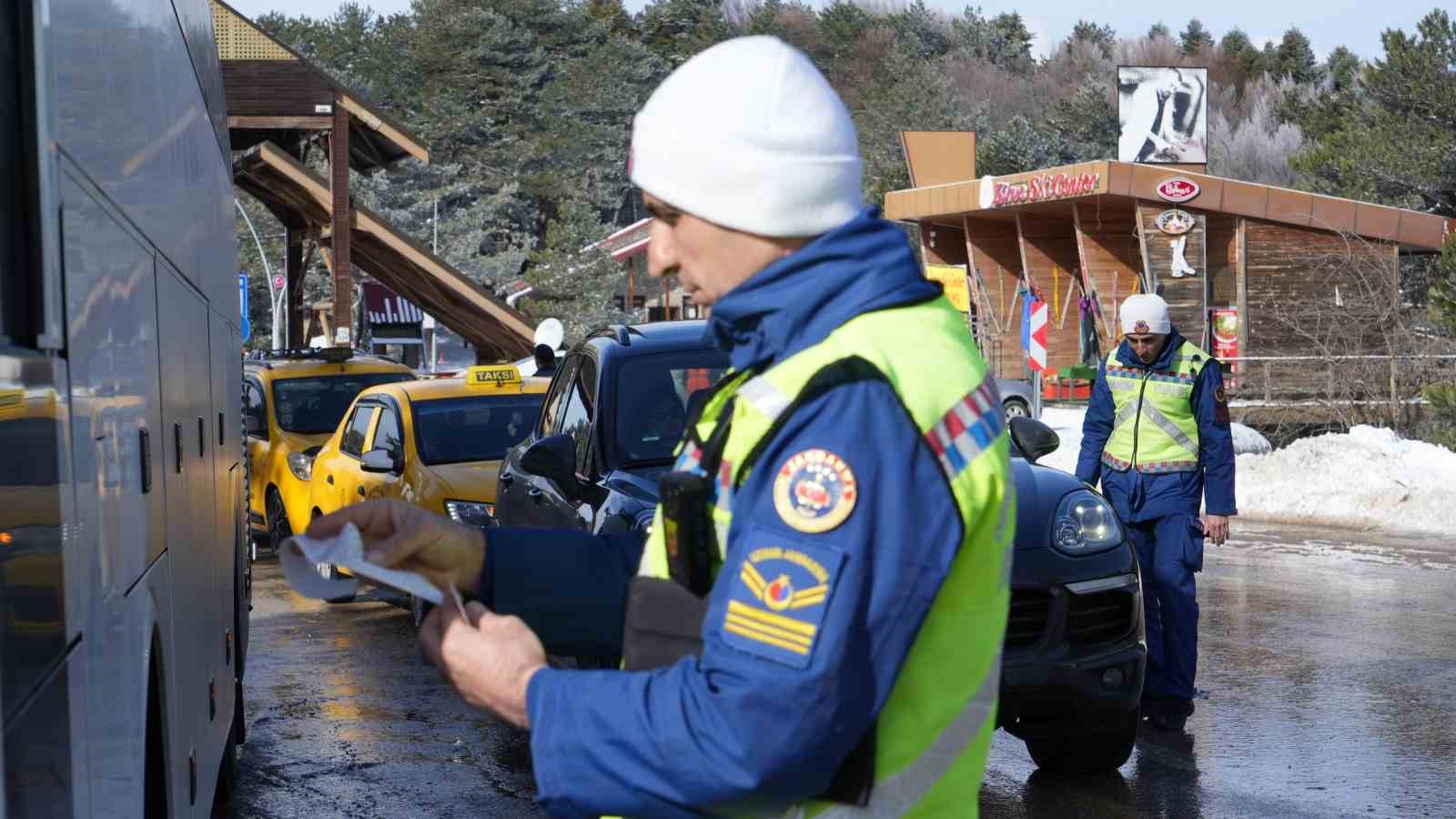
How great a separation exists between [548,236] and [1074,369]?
99.6ft

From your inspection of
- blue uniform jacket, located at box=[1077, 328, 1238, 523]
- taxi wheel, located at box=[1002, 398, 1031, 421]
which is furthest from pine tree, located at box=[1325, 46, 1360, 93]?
blue uniform jacket, located at box=[1077, 328, 1238, 523]

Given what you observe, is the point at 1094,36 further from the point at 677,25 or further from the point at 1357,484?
the point at 1357,484

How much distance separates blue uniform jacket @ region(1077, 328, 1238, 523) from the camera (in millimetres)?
8492

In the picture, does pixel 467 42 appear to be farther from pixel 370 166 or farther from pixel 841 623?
pixel 841 623

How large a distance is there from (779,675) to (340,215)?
1195 inches

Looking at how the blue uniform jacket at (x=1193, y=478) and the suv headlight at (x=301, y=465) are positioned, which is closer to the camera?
the blue uniform jacket at (x=1193, y=478)

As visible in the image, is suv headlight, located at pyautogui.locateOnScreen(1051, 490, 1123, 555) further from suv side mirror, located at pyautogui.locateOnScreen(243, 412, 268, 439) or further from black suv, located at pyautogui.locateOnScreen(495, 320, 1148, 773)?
suv side mirror, located at pyautogui.locateOnScreen(243, 412, 268, 439)

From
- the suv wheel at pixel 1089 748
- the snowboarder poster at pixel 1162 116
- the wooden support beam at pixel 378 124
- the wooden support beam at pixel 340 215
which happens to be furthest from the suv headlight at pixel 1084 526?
the snowboarder poster at pixel 1162 116

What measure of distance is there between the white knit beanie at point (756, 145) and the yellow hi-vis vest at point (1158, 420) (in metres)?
6.73

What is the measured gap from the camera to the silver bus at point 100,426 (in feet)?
7.92

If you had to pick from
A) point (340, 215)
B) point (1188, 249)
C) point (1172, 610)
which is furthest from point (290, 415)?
point (1188, 249)

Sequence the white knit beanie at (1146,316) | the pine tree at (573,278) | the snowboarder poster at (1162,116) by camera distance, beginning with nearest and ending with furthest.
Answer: the white knit beanie at (1146,316) → the snowboarder poster at (1162,116) → the pine tree at (573,278)

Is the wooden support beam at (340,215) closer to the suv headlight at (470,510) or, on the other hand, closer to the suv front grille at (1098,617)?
the suv headlight at (470,510)

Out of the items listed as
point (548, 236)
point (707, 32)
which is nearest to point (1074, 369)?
point (548, 236)
